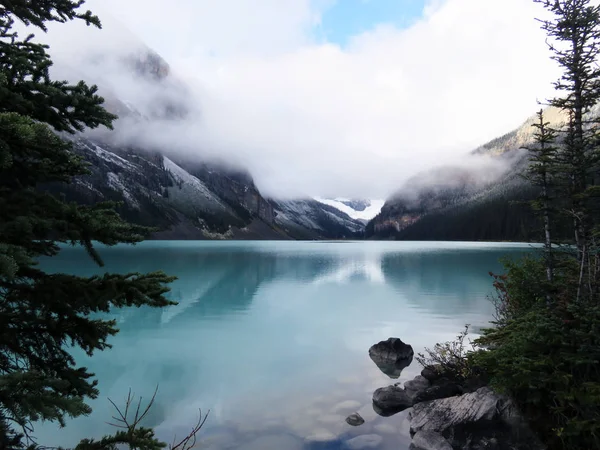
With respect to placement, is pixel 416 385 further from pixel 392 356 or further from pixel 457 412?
pixel 457 412

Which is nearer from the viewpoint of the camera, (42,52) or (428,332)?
(42,52)

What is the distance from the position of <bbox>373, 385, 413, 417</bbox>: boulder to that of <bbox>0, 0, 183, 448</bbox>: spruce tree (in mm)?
10948

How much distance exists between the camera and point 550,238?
14.7 meters

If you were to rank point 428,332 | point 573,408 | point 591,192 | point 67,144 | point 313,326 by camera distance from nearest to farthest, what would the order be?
point 67,144
point 573,408
point 591,192
point 428,332
point 313,326

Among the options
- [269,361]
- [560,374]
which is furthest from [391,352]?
[560,374]

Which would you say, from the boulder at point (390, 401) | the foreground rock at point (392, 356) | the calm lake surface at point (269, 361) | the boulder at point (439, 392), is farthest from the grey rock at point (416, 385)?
the foreground rock at point (392, 356)

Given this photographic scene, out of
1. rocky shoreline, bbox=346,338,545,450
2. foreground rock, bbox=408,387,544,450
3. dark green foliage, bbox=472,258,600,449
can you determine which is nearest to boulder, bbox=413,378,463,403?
rocky shoreline, bbox=346,338,545,450

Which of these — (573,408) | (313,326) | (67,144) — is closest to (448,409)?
(573,408)

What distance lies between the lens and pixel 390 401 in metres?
14.2

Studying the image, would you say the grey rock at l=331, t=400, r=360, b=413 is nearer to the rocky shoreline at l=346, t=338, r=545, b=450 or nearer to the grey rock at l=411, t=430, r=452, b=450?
the rocky shoreline at l=346, t=338, r=545, b=450

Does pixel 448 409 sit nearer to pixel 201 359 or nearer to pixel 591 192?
pixel 591 192

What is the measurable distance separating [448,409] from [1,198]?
12810 millimetres

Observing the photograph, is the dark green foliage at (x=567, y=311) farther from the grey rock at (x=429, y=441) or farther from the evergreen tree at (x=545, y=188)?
the grey rock at (x=429, y=441)

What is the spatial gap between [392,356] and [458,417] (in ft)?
29.3
